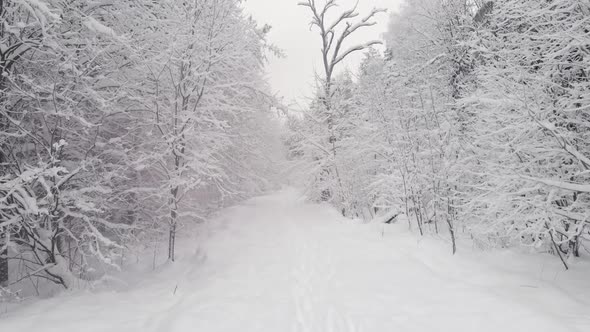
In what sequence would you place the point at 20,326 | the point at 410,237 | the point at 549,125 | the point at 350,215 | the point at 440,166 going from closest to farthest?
the point at 20,326 → the point at 549,125 → the point at 440,166 → the point at 410,237 → the point at 350,215

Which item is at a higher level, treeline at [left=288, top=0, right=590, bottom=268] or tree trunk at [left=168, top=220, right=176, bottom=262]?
treeline at [left=288, top=0, right=590, bottom=268]

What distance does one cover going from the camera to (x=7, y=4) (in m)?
5.46

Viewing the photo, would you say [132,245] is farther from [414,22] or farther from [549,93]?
[414,22]

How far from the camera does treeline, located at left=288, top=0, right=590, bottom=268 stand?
492 cm

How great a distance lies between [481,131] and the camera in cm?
613

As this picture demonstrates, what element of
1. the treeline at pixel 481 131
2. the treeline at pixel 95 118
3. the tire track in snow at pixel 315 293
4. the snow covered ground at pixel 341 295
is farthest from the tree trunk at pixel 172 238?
the treeline at pixel 481 131

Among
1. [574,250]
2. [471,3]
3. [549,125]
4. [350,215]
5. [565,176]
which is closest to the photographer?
[549,125]

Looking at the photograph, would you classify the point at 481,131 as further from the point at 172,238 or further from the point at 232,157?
the point at 232,157

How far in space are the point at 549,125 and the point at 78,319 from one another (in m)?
7.02

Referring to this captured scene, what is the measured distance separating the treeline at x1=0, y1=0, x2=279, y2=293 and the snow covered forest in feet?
0.20

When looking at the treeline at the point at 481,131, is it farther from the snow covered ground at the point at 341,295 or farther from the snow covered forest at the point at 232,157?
the snow covered ground at the point at 341,295

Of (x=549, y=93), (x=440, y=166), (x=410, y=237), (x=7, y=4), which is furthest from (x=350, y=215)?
→ (x=7, y=4)

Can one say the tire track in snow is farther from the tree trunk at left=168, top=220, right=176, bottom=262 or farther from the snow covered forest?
the tree trunk at left=168, top=220, right=176, bottom=262

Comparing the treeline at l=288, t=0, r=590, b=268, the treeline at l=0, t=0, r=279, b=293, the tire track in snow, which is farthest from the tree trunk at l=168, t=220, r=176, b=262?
the treeline at l=288, t=0, r=590, b=268
